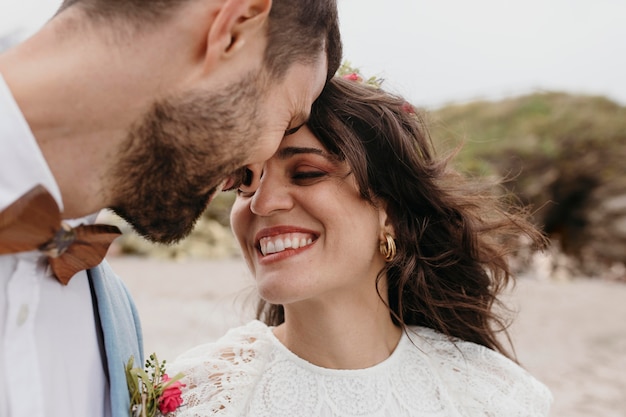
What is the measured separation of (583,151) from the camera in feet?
53.1

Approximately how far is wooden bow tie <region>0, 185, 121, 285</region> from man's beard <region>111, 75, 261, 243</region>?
116 mm

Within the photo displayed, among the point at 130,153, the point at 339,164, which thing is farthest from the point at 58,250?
the point at 339,164

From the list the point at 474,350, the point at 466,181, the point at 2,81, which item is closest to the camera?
the point at 2,81

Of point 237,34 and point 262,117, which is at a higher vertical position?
point 237,34

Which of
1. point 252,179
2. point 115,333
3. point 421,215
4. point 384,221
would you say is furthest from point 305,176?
point 115,333

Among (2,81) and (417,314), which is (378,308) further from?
(2,81)

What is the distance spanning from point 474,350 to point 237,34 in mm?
1794

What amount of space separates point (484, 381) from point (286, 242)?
3.46ft

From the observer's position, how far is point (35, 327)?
1.71 m

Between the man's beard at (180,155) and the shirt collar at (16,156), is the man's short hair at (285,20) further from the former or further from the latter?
the shirt collar at (16,156)

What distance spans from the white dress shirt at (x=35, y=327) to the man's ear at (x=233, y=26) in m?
0.53

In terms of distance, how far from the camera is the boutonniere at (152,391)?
2.04 m

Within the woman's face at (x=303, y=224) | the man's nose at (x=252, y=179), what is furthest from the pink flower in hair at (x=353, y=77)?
the man's nose at (x=252, y=179)

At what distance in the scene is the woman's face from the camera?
244cm
